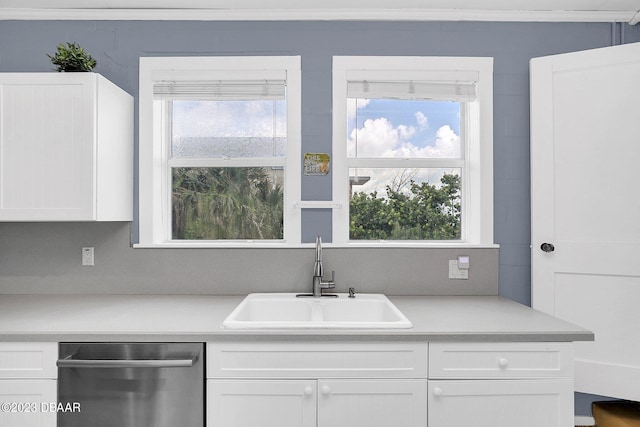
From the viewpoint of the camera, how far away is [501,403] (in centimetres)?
158

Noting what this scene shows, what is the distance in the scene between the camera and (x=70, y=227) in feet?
7.40

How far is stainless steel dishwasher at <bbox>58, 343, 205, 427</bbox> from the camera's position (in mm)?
1544

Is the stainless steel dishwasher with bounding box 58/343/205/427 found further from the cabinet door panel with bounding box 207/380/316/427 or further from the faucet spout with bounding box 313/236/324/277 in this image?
the faucet spout with bounding box 313/236/324/277

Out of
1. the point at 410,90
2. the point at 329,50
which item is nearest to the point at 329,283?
the point at 410,90

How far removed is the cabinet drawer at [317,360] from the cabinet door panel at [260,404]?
4 centimetres

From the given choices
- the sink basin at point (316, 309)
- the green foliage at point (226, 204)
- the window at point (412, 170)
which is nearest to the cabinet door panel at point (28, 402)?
the sink basin at point (316, 309)

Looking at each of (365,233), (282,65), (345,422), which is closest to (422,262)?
(365,233)

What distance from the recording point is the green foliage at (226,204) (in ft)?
7.84

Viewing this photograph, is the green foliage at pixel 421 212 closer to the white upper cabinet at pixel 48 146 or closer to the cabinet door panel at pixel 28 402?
the white upper cabinet at pixel 48 146

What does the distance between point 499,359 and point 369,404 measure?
0.53 metres

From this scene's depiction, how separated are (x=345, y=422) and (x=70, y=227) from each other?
5.83ft

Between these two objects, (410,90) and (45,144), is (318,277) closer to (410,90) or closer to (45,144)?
(410,90)

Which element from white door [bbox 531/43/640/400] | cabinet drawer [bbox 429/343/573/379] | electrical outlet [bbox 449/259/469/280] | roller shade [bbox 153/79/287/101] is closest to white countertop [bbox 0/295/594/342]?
cabinet drawer [bbox 429/343/573/379]

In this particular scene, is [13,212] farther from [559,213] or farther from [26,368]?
[559,213]
